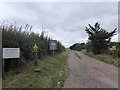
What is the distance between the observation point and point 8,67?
14438 millimetres

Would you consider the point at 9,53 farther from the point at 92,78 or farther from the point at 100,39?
the point at 100,39

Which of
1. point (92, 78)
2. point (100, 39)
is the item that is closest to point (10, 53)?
point (92, 78)

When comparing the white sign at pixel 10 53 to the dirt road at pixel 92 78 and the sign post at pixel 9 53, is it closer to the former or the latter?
the sign post at pixel 9 53

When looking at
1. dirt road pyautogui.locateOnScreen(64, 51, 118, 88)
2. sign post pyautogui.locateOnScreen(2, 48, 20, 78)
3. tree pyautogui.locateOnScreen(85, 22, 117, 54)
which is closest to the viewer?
sign post pyautogui.locateOnScreen(2, 48, 20, 78)

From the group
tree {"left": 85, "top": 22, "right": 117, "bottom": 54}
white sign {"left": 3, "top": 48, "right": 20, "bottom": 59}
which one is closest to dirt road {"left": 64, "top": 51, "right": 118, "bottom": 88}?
white sign {"left": 3, "top": 48, "right": 20, "bottom": 59}

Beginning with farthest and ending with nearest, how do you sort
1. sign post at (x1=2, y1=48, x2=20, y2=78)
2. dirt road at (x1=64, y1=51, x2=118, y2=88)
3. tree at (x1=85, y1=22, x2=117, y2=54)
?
tree at (x1=85, y1=22, x2=117, y2=54) → dirt road at (x1=64, y1=51, x2=118, y2=88) → sign post at (x1=2, y1=48, x2=20, y2=78)

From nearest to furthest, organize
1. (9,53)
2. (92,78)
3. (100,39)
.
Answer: (9,53), (92,78), (100,39)

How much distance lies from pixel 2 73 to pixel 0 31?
2.29m

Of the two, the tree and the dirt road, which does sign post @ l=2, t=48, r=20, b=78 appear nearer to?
the dirt road

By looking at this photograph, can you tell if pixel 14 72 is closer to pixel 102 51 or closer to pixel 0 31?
pixel 0 31

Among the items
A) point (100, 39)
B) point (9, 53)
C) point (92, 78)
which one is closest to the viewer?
point (9, 53)

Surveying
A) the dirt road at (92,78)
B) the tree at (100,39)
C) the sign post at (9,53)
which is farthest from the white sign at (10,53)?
the tree at (100,39)

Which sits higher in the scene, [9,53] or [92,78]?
[9,53]

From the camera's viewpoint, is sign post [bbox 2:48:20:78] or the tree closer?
sign post [bbox 2:48:20:78]
